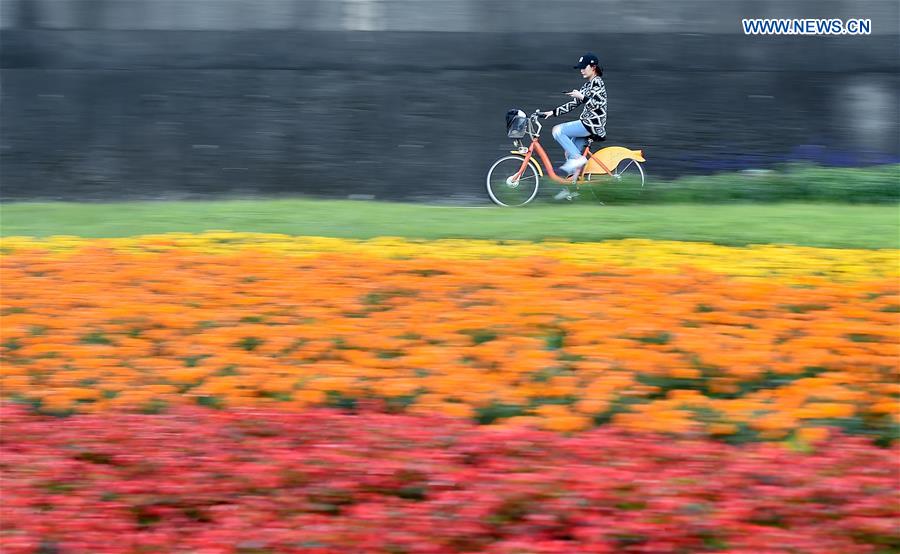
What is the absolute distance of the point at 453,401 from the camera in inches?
203

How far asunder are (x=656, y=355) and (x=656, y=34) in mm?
8180

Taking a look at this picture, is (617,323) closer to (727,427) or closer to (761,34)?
(727,427)

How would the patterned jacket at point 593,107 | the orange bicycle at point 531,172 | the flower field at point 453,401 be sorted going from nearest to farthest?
the flower field at point 453,401 < the patterned jacket at point 593,107 < the orange bicycle at point 531,172

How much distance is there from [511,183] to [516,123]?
68 cm

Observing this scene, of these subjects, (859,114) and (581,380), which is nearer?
(581,380)

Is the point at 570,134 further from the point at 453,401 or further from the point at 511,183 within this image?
the point at 453,401

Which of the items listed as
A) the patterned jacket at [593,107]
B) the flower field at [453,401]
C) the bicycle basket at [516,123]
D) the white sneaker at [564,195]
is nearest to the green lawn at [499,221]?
the white sneaker at [564,195]

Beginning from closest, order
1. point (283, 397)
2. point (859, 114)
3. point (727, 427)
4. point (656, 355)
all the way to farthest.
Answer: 1. point (727, 427)
2. point (283, 397)
3. point (656, 355)
4. point (859, 114)

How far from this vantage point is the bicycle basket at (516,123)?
473 inches

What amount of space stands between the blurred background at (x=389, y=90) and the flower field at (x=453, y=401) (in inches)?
195

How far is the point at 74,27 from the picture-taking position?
519 inches

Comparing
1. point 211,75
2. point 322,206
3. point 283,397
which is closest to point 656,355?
point 283,397

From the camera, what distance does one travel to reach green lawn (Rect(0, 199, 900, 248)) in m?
8.79

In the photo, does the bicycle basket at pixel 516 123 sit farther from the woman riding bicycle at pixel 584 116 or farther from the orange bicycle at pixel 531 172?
the woman riding bicycle at pixel 584 116
